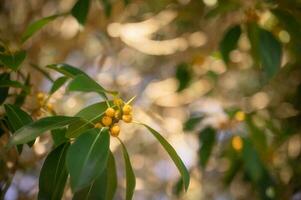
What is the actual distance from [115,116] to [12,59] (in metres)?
0.26

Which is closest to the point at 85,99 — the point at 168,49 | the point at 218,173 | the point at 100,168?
the point at 168,49

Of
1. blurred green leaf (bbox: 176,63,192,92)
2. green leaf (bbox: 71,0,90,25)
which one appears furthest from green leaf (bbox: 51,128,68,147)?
blurred green leaf (bbox: 176,63,192,92)

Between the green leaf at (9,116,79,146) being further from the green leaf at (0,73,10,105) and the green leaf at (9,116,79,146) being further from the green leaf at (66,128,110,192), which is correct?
the green leaf at (0,73,10,105)

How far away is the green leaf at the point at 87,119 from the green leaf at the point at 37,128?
0.08 ft

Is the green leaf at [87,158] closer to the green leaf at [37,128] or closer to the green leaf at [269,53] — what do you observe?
the green leaf at [37,128]

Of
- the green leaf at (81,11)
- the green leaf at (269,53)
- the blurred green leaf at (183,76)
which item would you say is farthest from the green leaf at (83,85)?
the blurred green leaf at (183,76)

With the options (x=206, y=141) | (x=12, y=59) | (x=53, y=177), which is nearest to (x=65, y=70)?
(x=12, y=59)

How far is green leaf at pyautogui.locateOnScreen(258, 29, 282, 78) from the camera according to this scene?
1196mm

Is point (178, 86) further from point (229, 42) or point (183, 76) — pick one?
point (229, 42)

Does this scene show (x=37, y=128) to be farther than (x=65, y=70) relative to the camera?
No

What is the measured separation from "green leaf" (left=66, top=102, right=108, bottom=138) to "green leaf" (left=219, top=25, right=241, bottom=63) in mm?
703

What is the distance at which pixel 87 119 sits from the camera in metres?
0.74

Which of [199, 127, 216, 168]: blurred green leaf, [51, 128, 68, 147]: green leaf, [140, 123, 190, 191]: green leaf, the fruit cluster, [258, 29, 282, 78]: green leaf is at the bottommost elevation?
[199, 127, 216, 168]: blurred green leaf

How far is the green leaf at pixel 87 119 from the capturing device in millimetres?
721
